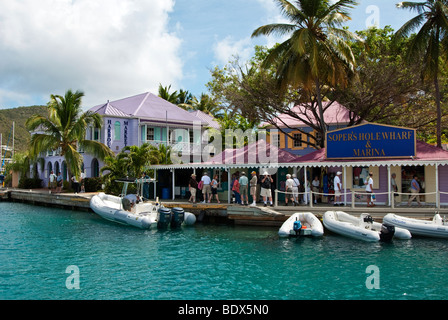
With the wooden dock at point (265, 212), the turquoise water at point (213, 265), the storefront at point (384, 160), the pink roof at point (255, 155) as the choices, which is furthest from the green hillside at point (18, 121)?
the storefront at point (384, 160)

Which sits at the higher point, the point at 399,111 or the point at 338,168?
the point at 399,111

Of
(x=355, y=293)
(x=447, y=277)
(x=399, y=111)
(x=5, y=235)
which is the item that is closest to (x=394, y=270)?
(x=447, y=277)

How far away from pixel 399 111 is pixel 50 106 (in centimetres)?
2591

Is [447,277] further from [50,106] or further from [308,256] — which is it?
[50,106]

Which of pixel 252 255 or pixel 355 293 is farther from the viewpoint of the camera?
pixel 252 255

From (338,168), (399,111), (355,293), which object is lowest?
(355,293)

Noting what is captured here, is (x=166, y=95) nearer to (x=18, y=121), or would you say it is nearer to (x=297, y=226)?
(x=297, y=226)

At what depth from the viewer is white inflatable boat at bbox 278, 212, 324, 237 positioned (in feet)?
50.3

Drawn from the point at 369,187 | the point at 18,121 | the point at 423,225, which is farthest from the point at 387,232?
the point at 18,121

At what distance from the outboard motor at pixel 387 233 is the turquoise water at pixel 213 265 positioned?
13.0 inches

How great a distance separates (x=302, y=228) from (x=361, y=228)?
2.22 m
